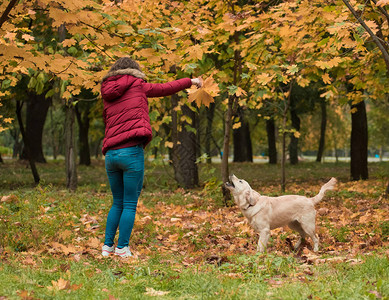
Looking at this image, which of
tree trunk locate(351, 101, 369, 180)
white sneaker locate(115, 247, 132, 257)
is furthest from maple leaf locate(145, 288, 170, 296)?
tree trunk locate(351, 101, 369, 180)

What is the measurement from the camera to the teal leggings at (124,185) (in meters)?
4.73

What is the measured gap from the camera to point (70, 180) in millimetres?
11984

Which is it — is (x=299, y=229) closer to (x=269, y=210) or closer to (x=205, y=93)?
(x=269, y=210)

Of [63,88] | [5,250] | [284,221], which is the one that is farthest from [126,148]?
[63,88]

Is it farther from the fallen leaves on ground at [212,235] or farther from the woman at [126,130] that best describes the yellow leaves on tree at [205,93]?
the fallen leaves on ground at [212,235]

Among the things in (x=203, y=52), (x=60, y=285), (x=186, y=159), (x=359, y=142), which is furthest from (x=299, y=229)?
(x=359, y=142)

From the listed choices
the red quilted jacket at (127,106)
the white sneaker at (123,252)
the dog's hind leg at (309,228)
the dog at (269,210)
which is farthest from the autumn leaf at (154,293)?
the dog's hind leg at (309,228)

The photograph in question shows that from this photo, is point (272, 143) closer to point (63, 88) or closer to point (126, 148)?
point (63, 88)

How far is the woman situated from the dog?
3.92 ft

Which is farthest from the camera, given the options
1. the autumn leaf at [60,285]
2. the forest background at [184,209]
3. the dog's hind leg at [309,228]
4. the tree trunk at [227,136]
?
the tree trunk at [227,136]

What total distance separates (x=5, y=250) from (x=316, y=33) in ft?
23.3

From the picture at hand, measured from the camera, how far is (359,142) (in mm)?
14398

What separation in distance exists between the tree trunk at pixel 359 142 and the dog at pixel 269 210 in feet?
31.6

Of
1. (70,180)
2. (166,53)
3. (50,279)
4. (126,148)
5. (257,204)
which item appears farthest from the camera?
(70,180)
